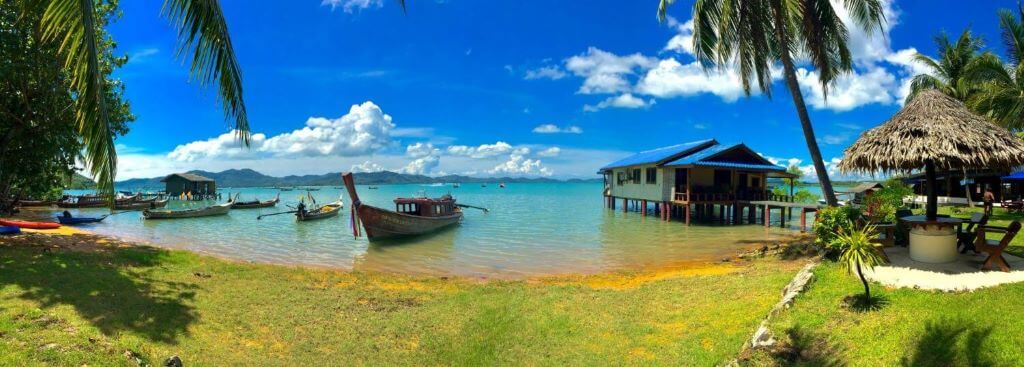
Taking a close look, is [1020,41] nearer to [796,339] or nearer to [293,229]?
[796,339]

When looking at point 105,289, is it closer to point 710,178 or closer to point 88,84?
point 88,84

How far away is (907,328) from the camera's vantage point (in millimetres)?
5617

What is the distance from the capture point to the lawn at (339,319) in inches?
242

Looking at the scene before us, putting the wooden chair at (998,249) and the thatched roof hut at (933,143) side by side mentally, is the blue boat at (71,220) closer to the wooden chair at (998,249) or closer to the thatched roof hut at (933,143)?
the thatched roof hut at (933,143)

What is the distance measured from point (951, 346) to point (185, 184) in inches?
A: 2963

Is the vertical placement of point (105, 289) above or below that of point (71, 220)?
above

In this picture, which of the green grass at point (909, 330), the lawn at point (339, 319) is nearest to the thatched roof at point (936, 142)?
the green grass at point (909, 330)

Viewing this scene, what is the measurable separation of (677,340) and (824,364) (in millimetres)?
1983

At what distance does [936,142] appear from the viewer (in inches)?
333

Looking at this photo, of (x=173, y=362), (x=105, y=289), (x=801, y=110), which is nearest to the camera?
(x=173, y=362)

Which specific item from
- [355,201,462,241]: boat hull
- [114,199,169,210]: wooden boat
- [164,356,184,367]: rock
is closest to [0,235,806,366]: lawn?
[164,356,184,367]: rock

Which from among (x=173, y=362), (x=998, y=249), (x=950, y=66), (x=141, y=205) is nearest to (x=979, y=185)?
(x=950, y=66)

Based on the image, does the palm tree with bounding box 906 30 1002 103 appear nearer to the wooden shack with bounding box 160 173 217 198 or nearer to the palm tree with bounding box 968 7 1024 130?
the palm tree with bounding box 968 7 1024 130

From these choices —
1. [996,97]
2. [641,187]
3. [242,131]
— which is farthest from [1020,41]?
[242,131]
